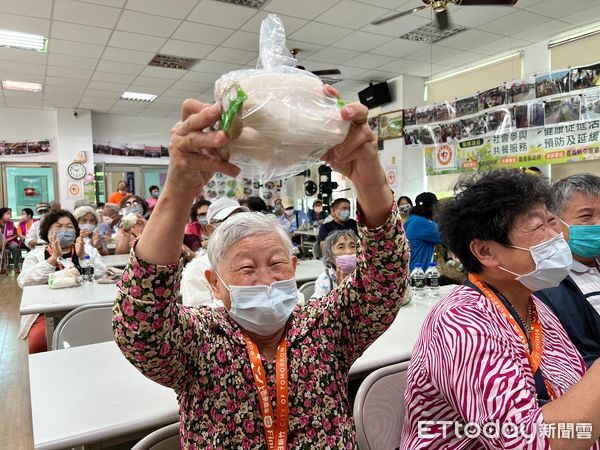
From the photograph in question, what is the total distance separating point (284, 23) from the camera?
5.31 m

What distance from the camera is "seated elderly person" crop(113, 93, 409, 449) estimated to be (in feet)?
2.66

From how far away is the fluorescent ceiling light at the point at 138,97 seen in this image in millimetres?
8500

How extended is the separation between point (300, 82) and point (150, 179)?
36.1ft

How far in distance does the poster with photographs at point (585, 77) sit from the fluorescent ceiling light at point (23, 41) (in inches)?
269

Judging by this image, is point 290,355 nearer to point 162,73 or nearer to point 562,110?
point 562,110

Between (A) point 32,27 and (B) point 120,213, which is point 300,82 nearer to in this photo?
(A) point 32,27

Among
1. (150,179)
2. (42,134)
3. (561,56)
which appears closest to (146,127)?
(150,179)

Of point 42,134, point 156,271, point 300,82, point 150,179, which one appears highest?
point 42,134

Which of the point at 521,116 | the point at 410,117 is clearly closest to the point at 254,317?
the point at 521,116

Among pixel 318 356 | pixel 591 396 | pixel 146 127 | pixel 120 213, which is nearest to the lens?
pixel 591 396

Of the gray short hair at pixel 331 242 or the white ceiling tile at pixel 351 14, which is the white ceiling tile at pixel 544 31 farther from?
the gray short hair at pixel 331 242

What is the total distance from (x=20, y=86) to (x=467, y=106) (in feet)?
26.1

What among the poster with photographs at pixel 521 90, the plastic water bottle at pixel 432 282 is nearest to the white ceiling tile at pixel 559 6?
the poster with photographs at pixel 521 90

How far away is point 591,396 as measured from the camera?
0.96 meters
